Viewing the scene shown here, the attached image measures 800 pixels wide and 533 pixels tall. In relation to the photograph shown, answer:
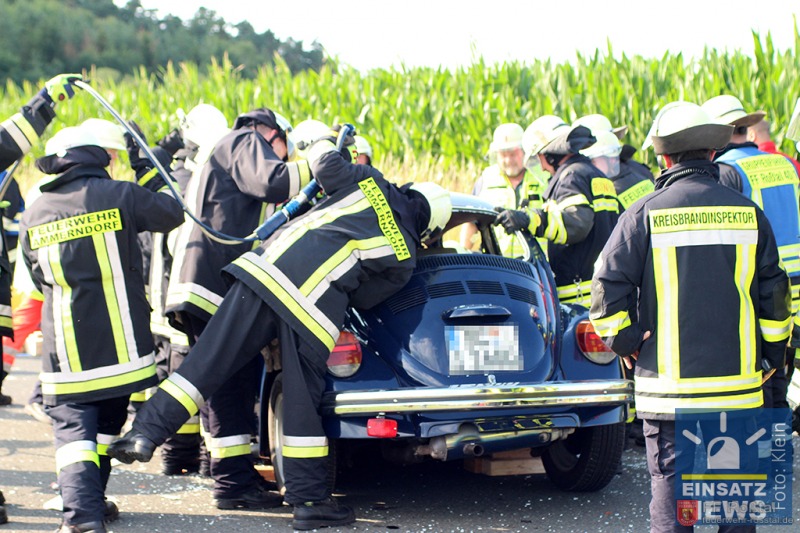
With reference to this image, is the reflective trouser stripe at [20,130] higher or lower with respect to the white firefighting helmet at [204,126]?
lower

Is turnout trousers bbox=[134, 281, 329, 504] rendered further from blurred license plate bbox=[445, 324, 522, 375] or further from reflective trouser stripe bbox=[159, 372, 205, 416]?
blurred license plate bbox=[445, 324, 522, 375]

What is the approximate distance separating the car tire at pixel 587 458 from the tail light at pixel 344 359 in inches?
49.6

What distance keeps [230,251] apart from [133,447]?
140cm

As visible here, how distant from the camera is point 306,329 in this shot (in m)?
5.34

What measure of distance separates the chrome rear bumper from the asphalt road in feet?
2.06

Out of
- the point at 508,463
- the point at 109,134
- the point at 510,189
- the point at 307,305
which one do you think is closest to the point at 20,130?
the point at 109,134

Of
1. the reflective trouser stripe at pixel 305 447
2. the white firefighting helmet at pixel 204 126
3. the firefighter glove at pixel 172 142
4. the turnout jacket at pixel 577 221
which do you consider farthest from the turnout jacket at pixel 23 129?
the turnout jacket at pixel 577 221

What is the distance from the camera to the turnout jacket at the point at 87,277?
5.24 metres

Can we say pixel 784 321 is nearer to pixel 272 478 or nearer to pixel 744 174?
→ pixel 744 174

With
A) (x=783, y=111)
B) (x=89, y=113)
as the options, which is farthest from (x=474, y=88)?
(x=89, y=113)

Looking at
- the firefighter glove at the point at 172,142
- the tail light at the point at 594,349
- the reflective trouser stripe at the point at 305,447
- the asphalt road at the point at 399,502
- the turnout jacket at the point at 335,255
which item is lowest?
the asphalt road at the point at 399,502

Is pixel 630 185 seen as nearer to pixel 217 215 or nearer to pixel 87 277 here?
pixel 217 215

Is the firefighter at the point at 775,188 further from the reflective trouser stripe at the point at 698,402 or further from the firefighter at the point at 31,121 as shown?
the firefighter at the point at 31,121

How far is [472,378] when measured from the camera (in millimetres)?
5344
